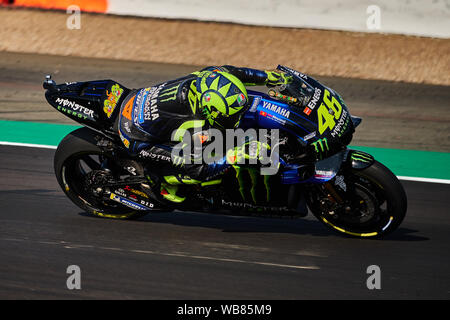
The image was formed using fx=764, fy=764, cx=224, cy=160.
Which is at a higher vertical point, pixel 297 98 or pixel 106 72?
pixel 106 72

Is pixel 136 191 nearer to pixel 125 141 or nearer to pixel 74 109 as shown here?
pixel 125 141

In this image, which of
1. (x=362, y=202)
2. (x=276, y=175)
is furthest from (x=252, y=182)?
(x=362, y=202)

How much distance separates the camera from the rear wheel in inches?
258

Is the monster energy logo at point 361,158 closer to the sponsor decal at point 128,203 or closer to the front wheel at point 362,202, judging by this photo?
the front wheel at point 362,202

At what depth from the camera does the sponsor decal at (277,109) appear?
5.90m

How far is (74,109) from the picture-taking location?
6.46 meters

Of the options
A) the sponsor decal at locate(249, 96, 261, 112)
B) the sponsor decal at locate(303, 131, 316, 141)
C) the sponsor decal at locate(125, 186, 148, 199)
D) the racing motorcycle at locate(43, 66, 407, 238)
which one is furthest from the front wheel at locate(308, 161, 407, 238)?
the sponsor decal at locate(125, 186, 148, 199)

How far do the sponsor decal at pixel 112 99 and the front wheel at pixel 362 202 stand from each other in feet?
6.02

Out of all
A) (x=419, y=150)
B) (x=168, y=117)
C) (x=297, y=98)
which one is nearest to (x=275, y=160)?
(x=297, y=98)

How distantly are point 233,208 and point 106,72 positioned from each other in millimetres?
6673

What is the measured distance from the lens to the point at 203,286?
18.0ft
